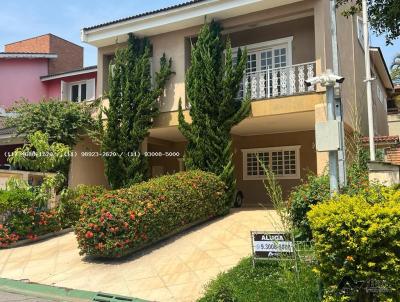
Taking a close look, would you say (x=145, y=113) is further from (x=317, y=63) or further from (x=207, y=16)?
(x=317, y=63)

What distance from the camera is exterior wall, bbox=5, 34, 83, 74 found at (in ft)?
79.3

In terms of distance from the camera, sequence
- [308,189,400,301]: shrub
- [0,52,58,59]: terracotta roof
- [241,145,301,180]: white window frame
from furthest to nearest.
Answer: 1. [0,52,58,59]: terracotta roof
2. [241,145,301,180]: white window frame
3. [308,189,400,301]: shrub

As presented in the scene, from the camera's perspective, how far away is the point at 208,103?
13.1 meters

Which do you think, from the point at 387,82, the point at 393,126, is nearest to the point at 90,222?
the point at 387,82

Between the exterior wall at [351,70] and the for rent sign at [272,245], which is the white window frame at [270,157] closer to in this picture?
the exterior wall at [351,70]

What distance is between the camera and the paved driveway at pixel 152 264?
761cm

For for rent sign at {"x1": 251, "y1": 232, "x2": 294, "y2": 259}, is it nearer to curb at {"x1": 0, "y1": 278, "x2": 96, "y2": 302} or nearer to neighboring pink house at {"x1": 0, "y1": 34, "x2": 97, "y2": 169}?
curb at {"x1": 0, "y1": 278, "x2": 96, "y2": 302}

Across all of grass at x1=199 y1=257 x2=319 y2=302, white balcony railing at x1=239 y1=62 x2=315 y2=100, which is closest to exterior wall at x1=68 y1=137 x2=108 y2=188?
white balcony railing at x1=239 y1=62 x2=315 y2=100

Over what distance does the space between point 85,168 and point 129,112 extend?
4.08 metres

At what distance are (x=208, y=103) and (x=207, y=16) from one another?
116 inches

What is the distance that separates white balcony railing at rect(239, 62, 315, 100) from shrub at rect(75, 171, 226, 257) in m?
3.83

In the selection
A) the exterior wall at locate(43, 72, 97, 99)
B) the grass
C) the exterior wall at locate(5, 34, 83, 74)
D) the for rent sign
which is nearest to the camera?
the grass

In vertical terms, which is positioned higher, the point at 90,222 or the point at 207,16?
the point at 207,16

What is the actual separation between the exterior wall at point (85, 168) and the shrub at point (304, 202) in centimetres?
1066
